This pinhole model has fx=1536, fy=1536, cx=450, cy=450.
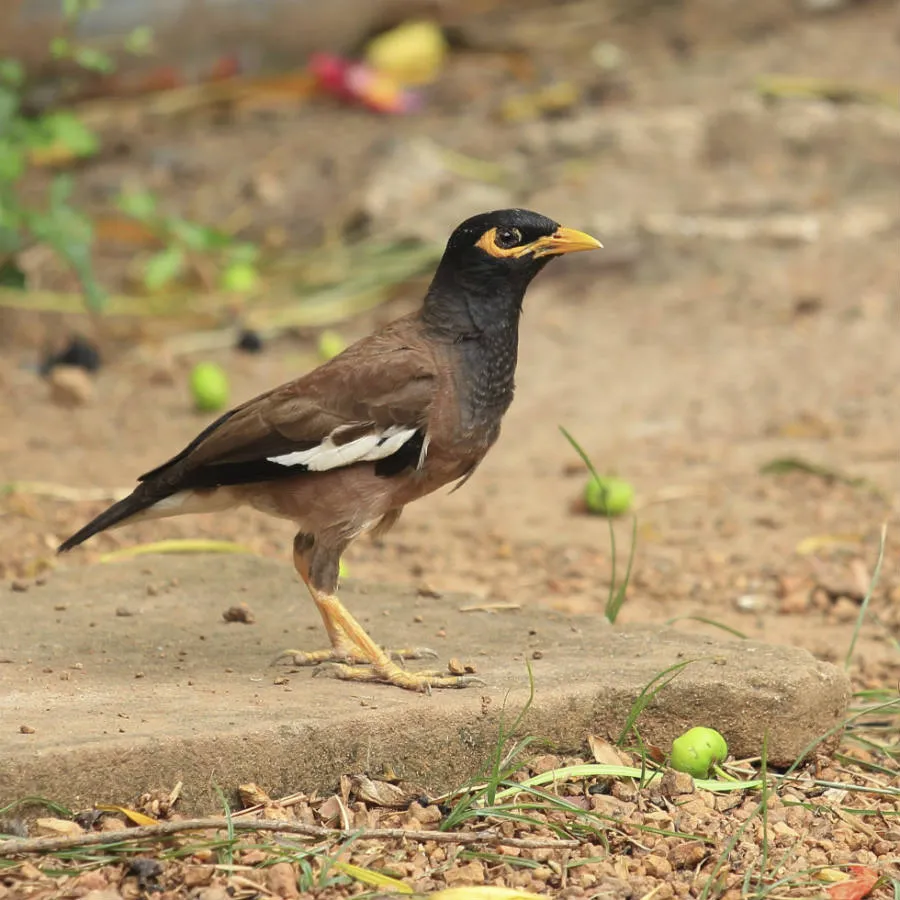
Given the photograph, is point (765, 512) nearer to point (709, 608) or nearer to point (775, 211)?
point (709, 608)

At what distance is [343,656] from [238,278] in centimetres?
500

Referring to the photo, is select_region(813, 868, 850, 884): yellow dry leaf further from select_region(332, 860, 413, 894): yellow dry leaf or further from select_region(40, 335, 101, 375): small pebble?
select_region(40, 335, 101, 375): small pebble

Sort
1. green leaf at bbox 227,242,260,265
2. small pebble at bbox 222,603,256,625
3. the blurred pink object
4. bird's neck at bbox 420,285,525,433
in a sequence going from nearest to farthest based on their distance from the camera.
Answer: bird's neck at bbox 420,285,525,433 < small pebble at bbox 222,603,256,625 < green leaf at bbox 227,242,260,265 < the blurred pink object

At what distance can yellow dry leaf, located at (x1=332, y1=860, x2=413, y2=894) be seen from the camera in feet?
10.8

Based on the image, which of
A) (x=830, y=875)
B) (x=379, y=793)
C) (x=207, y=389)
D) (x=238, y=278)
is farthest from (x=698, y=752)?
(x=238, y=278)

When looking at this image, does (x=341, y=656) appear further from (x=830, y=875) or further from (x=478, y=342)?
(x=830, y=875)

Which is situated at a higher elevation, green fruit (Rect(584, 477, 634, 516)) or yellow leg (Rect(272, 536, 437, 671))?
yellow leg (Rect(272, 536, 437, 671))

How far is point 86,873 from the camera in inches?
129

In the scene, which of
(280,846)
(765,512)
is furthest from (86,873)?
(765,512)

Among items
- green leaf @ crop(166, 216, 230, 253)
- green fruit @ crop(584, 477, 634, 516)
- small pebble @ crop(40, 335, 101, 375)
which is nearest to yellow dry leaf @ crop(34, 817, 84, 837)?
green fruit @ crop(584, 477, 634, 516)

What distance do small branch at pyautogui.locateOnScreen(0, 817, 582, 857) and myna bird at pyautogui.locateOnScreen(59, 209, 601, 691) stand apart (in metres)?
0.76

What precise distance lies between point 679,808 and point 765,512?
2943 mm

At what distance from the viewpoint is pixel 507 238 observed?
462 cm

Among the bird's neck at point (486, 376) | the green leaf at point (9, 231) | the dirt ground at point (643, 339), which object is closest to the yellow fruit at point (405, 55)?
the dirt ground at point (643, 339)
